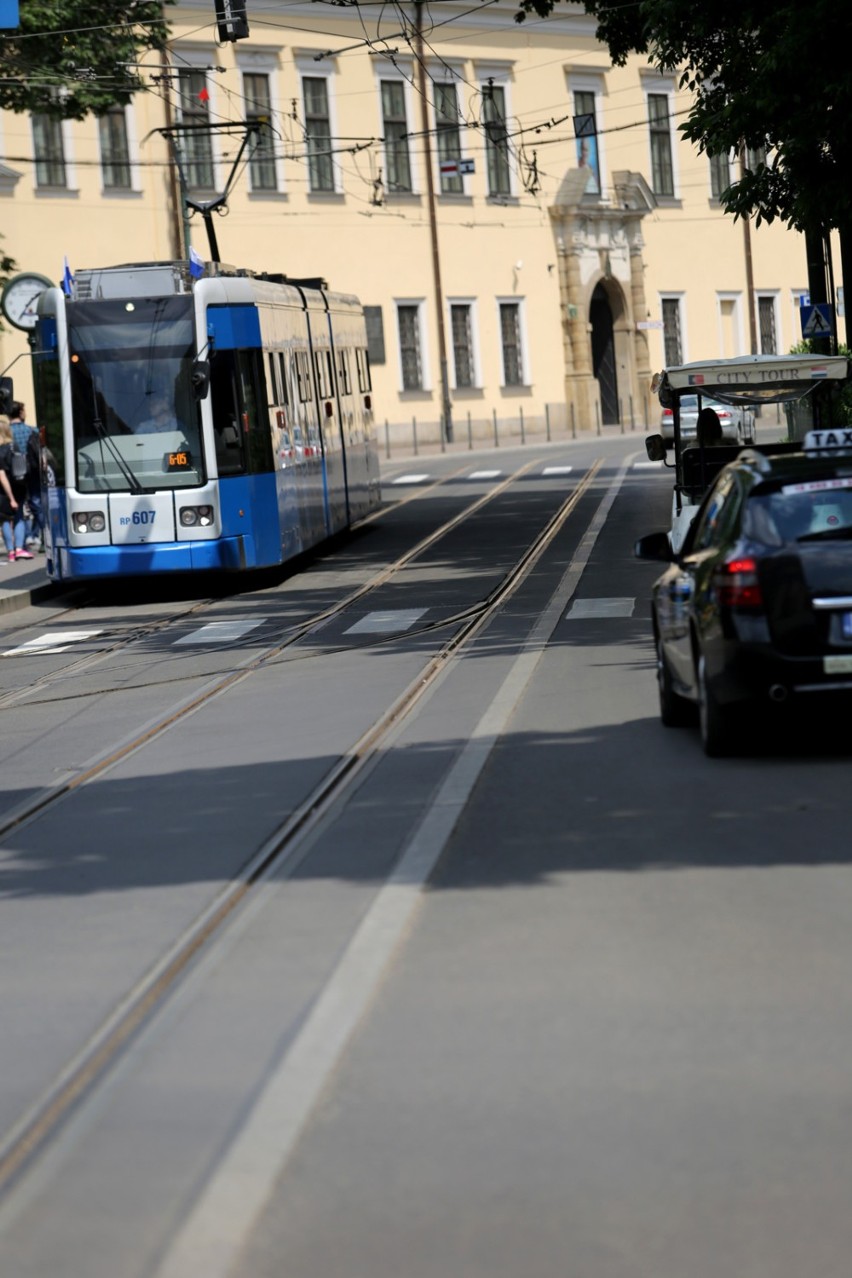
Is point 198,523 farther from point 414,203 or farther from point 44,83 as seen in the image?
point 414,203

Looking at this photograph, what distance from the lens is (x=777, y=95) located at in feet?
70.6

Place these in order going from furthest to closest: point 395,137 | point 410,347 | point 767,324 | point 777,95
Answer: point 767,324 → point 410,347 → point 395,137 → point 777,95

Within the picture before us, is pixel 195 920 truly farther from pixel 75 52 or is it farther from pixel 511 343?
pixel 511 343

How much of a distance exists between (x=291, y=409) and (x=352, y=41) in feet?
127

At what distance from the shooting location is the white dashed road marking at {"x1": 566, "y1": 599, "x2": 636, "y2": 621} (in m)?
20.4

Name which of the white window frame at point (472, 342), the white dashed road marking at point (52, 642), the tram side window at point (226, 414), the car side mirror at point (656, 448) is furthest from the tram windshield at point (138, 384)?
the white window frame at point (472, 342)

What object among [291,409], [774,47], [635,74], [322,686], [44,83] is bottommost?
[322,686]

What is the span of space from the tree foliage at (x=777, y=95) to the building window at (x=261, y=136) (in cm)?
3828

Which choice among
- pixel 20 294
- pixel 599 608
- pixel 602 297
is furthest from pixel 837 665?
pixel 602 297

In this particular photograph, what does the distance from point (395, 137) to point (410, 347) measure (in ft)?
18.2

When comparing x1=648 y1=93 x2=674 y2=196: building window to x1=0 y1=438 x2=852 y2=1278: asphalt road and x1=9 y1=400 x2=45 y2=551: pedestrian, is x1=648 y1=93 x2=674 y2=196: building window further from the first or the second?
x1=0 y1=438 x2=852 y2=1278: asphalt road

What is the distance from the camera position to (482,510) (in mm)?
37625

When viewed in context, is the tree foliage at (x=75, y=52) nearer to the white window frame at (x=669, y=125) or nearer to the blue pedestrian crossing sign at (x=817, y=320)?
the blue pedestrian crossing sign at (x=817, y=320)

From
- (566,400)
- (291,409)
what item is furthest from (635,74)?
(291,409)
